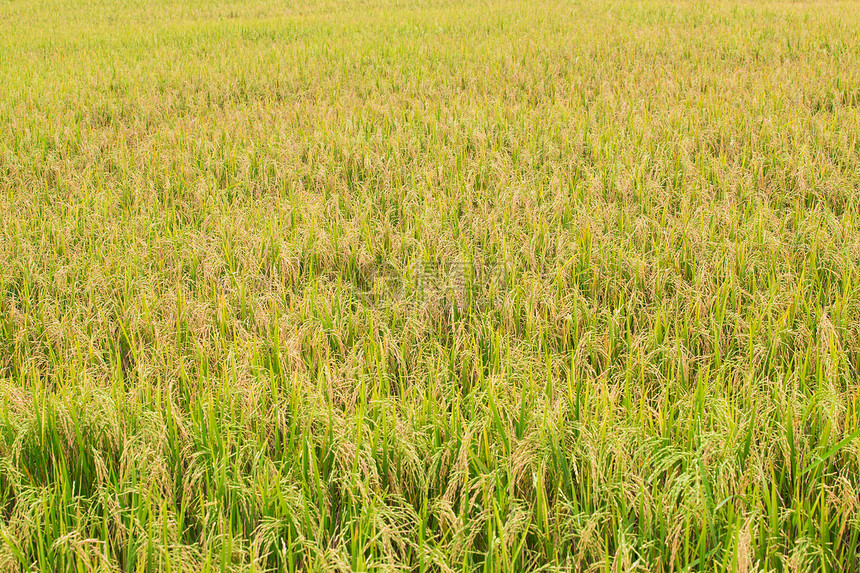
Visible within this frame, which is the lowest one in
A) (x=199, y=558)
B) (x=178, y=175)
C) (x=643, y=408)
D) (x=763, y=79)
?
(x=199, y=558)

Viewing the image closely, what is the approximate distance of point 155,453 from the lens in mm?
1586

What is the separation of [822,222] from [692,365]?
1456 mm

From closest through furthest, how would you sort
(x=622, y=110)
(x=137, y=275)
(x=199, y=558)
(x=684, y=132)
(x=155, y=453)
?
(x=199, y=558) → (x=155, y=453) → (x=137, y=275) → (x=684, y=132) → (x=622, y=110)

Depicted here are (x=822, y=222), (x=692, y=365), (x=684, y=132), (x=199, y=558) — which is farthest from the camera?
(x=684, y=132)

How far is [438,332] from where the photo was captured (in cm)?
238

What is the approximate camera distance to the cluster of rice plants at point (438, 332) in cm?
144

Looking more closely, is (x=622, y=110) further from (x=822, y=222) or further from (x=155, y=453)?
(x=155, y=453)

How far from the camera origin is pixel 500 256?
279cm

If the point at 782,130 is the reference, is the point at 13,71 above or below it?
above

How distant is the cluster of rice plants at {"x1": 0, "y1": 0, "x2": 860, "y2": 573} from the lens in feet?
4.71

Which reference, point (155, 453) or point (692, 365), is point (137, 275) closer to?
point (155, 453)

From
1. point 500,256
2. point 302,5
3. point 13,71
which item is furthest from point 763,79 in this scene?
point 302,5

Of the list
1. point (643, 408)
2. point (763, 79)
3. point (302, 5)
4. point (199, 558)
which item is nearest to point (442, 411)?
point (643, 408)

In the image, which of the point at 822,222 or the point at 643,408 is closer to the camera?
the point at 643,408
